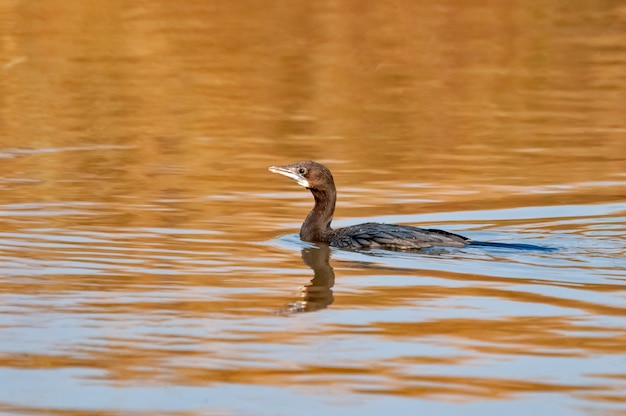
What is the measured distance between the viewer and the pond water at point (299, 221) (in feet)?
24.3

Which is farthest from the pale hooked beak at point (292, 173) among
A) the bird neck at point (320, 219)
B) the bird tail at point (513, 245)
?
the bird tail at point (513, 245)

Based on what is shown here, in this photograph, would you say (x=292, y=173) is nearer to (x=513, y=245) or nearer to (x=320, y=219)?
(x=320, y=219)

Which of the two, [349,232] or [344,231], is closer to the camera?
[349,232]

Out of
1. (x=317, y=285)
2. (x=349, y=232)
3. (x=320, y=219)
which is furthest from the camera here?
(x=320, y=219)

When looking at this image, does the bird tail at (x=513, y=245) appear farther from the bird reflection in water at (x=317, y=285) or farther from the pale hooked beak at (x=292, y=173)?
the pale hooked beak at (x=292, y=173)

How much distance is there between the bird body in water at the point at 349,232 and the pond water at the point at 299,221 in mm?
141

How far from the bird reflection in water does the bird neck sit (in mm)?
99

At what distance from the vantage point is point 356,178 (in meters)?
15.0

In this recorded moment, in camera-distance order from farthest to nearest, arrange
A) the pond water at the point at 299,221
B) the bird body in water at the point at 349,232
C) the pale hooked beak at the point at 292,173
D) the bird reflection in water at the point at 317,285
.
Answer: the pale hooked beak at the point at 292,173, the bird body in water at the point at 349,232, the bird reflection in water at the point at 317,285, the pond water at the point at 299,221

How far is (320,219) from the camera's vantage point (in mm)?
12195

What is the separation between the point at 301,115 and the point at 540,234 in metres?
8.85

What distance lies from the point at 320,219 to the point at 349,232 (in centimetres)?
46

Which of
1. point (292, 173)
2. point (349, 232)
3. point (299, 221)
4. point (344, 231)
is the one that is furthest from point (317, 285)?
point (299, 221)

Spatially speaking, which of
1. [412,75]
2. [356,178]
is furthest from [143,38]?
[356,178]
